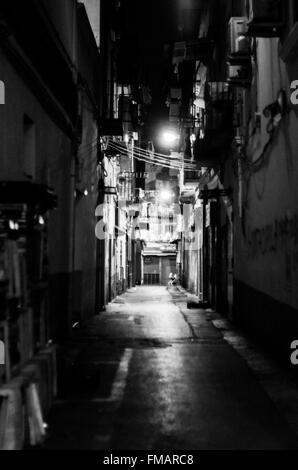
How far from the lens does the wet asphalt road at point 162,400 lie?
5.84 metres

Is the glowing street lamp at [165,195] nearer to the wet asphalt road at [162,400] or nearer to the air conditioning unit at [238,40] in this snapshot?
the air conditioning unit at [238,40]

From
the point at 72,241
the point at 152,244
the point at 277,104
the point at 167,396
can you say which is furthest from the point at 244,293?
the point at 152,244

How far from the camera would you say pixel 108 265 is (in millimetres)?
24312

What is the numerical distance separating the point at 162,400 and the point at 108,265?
1697 centimetres

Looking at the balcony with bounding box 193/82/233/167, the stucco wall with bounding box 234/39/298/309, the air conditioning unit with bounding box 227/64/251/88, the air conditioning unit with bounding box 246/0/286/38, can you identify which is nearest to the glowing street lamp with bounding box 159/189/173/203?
the balcony with bounding box 193/82/233/167

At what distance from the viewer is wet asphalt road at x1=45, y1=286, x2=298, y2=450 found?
19.2 feet

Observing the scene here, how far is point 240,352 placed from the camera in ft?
37.2

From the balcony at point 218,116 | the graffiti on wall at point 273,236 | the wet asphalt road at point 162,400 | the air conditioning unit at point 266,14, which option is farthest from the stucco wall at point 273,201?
the balcony at point 218,116

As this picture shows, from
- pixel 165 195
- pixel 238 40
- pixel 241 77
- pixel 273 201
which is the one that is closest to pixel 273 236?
pixel 273 201

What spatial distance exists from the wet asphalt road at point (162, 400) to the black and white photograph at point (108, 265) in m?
0.04

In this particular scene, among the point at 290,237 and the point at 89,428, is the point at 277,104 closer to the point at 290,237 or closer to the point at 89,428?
the point at 290,237

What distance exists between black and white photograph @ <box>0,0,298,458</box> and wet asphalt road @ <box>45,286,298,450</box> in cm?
4

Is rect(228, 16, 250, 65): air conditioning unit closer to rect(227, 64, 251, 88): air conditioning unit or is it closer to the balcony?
rect(227, 64, 251, 88): air conditioning unit

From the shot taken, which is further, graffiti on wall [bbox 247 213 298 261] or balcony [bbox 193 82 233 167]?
balcony [bbox 193 82 233 167]
